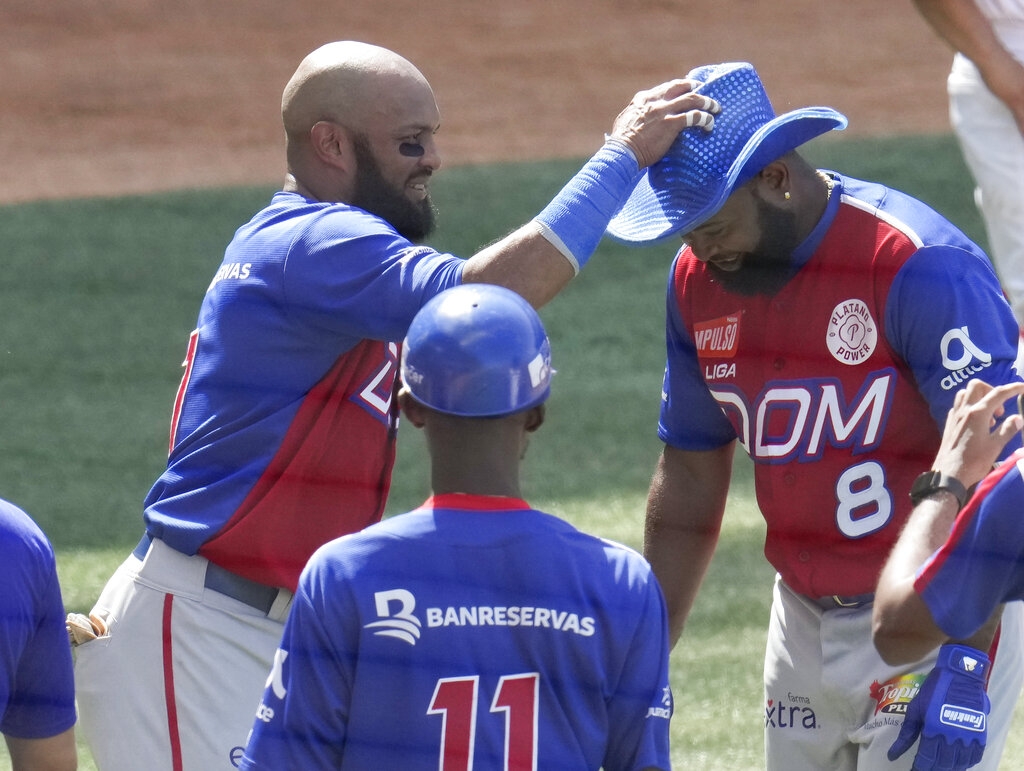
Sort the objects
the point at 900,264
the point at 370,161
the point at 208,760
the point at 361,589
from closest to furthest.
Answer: the point at 361,589 < the point at 900,264 < the point at 208,760 < the point at 370,161

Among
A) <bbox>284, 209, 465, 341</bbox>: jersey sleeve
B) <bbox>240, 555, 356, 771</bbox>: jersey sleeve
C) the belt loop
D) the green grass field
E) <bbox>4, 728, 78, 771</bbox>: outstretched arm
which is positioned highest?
<bbox>284, 209, 465, 341</bbox>: jersey sleeve

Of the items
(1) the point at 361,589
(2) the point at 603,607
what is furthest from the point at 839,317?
(1) the point at 361,589

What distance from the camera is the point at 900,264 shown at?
2.50 metres

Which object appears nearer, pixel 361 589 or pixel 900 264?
pixel 361 589

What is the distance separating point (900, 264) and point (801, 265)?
20cm

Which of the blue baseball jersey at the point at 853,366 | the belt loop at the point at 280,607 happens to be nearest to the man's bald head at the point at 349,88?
the blue baseball jersey at the point at 853,366

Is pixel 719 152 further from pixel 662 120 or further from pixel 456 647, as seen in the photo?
pixel 456 647

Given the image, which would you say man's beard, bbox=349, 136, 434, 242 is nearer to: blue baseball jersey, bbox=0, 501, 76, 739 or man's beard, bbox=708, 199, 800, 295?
man's beard, bbox=708, 199, 800, 295

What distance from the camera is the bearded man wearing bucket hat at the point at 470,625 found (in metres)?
1.89

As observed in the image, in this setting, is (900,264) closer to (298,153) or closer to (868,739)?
(868,739)

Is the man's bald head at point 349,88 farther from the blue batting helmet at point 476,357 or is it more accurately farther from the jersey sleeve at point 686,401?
the blue batting helmet at point 476,357

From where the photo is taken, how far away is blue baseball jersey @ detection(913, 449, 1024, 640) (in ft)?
6.29

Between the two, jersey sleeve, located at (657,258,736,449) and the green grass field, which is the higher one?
jersey sleeve, located at (657,258,736,449)

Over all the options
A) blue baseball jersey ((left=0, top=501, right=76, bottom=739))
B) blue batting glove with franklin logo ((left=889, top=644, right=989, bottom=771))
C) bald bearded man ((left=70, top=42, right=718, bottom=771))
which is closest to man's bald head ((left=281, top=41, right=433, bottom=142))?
bald bearded man ((left=70, top=42, right=718, bottom=771))
